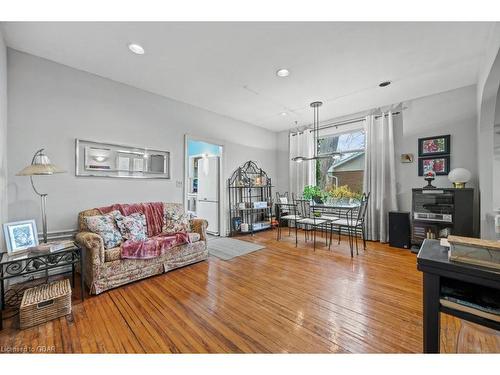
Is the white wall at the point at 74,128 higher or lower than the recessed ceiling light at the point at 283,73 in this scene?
lower

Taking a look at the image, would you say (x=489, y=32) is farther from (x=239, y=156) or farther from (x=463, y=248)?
(x=239, y=156)

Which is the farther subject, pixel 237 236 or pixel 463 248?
pixel 237 236

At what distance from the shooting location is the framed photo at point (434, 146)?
3705 millimetres

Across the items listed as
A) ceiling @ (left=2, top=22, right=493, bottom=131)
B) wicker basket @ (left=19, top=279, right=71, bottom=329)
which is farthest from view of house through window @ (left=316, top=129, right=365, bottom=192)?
wicker basket @ (left=19, top=279, right=71, bottom=329)

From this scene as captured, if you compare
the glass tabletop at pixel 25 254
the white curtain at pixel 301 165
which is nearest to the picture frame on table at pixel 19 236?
the glass tabletop at pixel 25 254

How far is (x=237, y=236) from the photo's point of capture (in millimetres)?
4969

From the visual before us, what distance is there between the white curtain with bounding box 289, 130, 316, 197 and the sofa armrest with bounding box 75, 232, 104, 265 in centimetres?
458

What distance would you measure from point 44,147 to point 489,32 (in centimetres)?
528

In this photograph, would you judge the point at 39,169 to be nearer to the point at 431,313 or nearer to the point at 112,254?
the point at 112,254

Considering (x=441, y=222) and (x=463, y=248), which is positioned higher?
(x=463, y=248)

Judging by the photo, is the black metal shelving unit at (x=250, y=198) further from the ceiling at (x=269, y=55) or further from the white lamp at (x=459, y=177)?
the white lamp at (x=459, y=177)

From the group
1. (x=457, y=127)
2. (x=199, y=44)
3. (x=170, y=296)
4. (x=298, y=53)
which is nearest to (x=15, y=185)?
(x=170, y=296)

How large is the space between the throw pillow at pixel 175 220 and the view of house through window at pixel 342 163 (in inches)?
143
